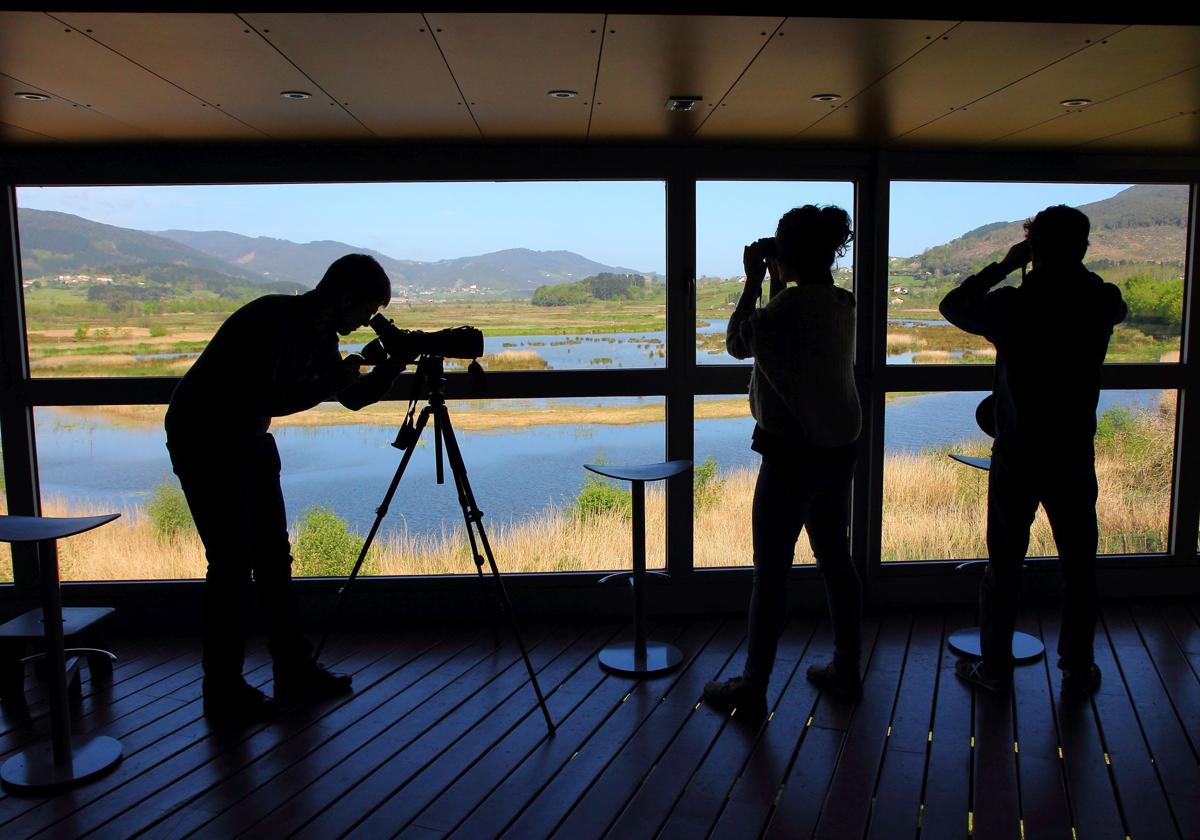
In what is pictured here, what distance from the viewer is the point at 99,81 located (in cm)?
265

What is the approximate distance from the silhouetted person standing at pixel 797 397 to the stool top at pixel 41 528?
1943 mm

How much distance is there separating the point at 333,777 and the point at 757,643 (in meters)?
1.40

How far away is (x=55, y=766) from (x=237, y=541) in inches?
32.7

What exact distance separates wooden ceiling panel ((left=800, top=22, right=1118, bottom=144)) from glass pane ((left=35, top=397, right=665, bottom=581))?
1.55m

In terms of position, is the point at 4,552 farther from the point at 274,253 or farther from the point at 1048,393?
the point at 1048,393

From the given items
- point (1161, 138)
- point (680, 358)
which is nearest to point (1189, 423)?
point (1161, 138)

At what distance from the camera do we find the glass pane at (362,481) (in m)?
3.92

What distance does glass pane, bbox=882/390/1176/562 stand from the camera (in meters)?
4.14

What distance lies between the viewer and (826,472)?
8.67 ft

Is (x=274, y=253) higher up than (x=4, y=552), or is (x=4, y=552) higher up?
(x=274, y=253)

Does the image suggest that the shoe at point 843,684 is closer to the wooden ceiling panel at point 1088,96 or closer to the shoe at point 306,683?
the shoe at point 306,683

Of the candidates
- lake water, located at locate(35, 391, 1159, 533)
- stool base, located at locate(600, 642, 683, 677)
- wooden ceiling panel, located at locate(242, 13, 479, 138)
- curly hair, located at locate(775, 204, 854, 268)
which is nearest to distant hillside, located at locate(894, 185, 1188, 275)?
lake water, located at locate(35, 391, 1159, 533)

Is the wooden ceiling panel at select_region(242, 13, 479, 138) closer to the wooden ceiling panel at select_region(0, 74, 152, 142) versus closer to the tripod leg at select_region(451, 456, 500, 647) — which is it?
the wooden ceiling panel at select_region(0, 74, 152, 142)

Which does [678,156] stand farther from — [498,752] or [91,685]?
[91,685]
